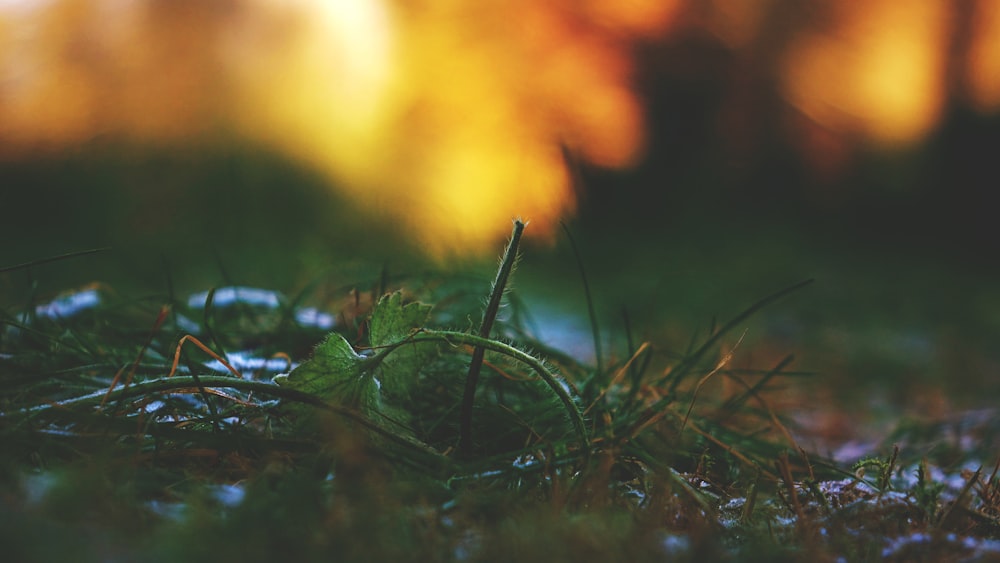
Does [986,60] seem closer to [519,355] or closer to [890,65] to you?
[890,65]

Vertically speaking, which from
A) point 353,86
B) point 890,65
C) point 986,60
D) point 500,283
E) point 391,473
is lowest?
point 391,473

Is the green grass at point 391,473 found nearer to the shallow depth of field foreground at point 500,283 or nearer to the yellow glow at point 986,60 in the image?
the shallow depth of field foreground at point 500,283

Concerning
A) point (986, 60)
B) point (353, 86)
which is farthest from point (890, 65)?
point (353, 86)

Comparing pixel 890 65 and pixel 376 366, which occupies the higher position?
pixel 890 65

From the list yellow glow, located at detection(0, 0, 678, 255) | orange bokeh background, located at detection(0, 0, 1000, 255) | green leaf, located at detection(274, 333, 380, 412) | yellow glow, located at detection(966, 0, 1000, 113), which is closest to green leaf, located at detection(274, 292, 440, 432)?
green leaf, located at detection(274, 333, 380, 412)

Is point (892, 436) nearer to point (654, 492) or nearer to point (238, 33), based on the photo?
point (654, 492)

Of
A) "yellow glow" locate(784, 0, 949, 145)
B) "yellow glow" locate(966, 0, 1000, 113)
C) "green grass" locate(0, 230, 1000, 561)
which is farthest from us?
"yellow glow" locate(784, 0, 949, 145)

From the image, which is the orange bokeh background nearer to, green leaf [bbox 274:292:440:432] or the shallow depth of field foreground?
the shallow depth of field foreground

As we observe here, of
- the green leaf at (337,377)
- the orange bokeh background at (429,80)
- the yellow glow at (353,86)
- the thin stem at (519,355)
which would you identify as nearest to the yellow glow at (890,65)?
the orange bokeh background at (429,80)
